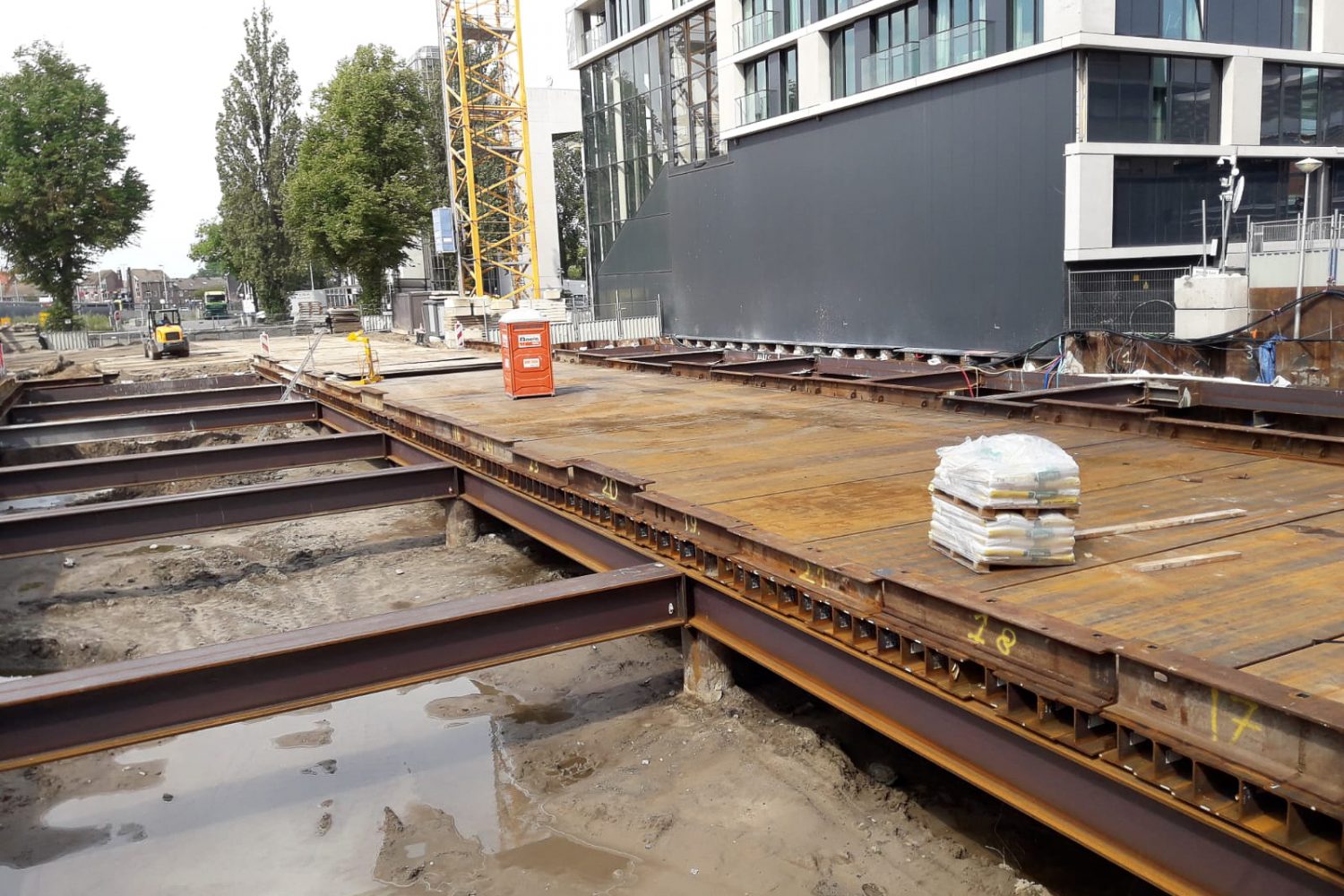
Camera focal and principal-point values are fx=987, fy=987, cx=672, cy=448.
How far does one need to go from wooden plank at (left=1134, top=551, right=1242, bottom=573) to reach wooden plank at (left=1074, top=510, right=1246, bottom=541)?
0.59m

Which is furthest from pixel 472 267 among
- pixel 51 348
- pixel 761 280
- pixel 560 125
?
pixel 761 280

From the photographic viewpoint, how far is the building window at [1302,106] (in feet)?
88.8

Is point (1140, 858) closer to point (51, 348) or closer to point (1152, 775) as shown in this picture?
point (1152, 775)

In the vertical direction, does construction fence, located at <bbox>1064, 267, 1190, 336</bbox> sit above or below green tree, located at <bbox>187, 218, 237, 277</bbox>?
below

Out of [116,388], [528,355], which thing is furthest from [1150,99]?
[116,388]

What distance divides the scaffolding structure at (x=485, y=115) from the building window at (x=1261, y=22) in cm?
3333

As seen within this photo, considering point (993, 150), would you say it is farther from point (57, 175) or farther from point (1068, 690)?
point (57, 175)

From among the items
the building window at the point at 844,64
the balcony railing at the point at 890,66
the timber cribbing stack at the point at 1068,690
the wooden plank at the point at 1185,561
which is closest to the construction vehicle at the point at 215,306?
the building window at the point at 844,64

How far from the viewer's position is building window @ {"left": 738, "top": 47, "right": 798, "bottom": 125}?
1357 inches

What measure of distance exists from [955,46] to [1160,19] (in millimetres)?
5010

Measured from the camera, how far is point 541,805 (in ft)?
20.6

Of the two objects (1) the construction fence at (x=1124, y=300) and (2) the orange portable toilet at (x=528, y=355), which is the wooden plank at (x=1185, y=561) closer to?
(2) the orange portable toilet at (x=528, y=355)

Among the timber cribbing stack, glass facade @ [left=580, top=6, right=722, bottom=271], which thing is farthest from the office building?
the timber cribbing stack

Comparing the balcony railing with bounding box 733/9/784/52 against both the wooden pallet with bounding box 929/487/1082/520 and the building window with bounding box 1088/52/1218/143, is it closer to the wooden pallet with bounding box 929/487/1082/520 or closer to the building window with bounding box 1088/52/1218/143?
the building window with bounding box 1088/52/1218/143
